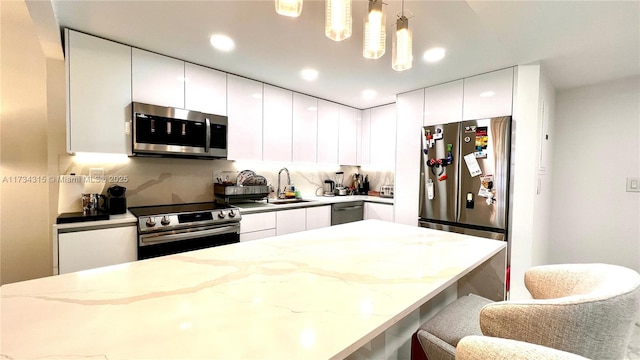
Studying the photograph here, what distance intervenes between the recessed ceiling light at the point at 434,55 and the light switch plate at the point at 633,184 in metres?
2.32

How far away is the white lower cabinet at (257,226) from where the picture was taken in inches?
102

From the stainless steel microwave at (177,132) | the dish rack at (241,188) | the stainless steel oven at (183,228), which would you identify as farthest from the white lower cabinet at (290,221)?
the stainless steel microwave at (177,132)

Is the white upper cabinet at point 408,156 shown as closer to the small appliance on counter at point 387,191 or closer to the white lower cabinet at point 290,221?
the small appliance on counter at point 387,191

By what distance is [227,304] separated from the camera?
28.0 inches

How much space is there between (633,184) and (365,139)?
9.65ft

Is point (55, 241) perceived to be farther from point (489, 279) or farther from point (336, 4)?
point (489, 279)

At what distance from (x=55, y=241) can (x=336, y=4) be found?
225 cm

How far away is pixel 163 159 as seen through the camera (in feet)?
8.70

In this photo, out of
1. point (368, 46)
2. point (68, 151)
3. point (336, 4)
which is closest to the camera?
point (336, 4)

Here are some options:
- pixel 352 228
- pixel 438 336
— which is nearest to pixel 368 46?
pixel 352 228

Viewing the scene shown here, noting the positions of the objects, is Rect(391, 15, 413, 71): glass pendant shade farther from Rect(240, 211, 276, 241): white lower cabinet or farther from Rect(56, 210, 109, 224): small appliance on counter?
Rect(56, 210, 109, 224): small appliance on counter

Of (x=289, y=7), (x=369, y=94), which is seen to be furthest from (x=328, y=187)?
(x=289, y=7)

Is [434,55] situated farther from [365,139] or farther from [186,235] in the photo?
[186,235]

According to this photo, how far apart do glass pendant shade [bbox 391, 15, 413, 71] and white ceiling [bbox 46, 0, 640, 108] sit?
20.6 inches
